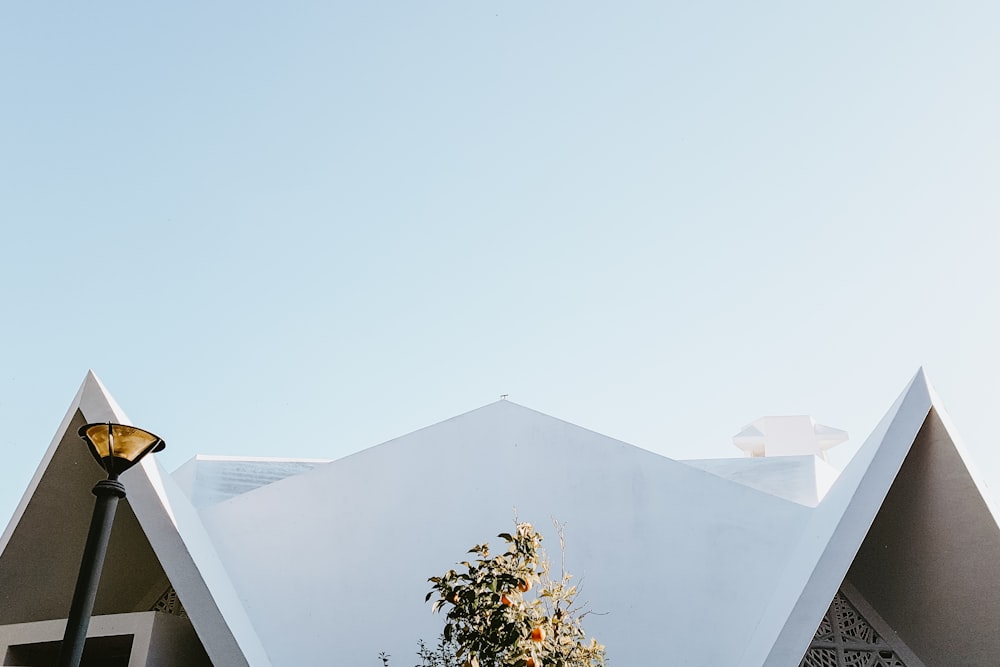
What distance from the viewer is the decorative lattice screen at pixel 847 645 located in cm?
836

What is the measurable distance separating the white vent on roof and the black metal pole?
11.7 metres

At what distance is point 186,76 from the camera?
7.93m

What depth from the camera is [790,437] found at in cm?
1395

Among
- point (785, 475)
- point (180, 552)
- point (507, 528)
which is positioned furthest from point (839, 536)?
point (180, 552)

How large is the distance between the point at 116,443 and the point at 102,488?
225 mm

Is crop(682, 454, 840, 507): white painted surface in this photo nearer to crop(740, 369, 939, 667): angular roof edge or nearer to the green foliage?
crop(740, 369, 939, 667): angular roof edge

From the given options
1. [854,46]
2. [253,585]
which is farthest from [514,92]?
[253,585]

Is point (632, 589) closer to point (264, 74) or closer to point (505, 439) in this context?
point (505, 439)

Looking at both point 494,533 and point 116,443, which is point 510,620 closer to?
point 116,443

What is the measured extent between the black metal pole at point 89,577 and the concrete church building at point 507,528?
270 centimetres

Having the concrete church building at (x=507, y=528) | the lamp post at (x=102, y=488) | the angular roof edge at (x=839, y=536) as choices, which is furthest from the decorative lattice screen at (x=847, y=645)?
the lamp post at (x=102, y=488)

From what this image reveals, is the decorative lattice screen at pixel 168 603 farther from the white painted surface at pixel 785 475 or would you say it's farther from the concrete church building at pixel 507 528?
the white painted surface at pixel 785 475

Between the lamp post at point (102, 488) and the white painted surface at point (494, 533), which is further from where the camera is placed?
the white painted surface at point (494, 533)

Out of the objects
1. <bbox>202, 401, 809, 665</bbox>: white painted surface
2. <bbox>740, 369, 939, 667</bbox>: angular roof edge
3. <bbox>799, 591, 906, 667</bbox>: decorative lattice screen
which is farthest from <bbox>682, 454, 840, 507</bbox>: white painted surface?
<bbox>740, 369, 939, 667</bbox>: angular roof edge
